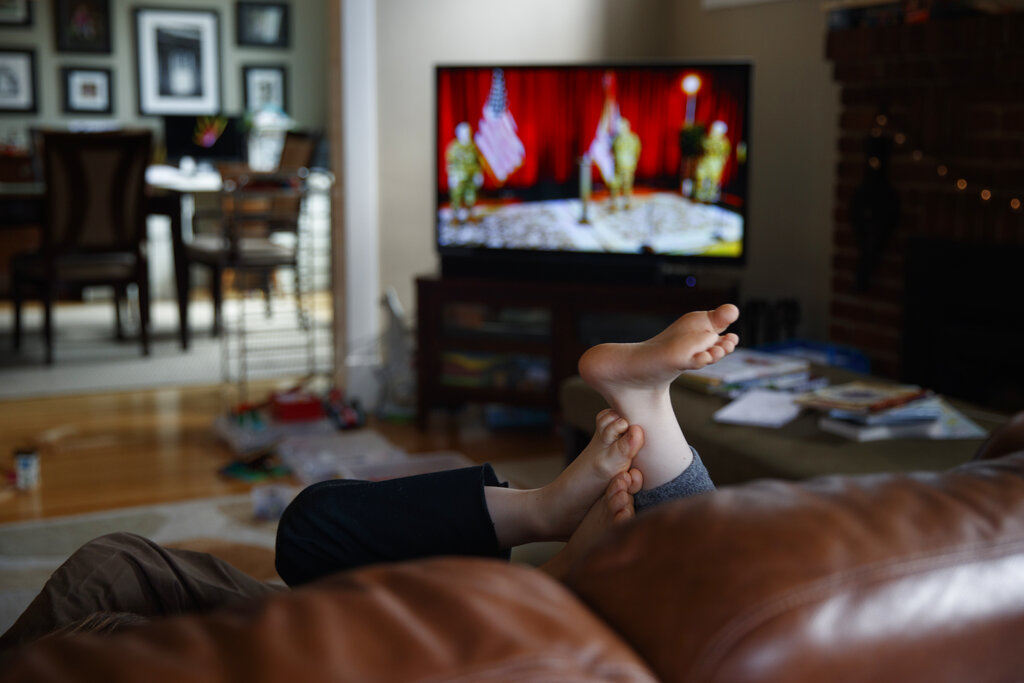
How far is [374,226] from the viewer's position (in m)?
4.16

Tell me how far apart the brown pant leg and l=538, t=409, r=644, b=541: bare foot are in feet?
1.11

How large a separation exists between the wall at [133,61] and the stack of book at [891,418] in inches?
241

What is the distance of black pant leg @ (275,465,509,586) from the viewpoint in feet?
3.63

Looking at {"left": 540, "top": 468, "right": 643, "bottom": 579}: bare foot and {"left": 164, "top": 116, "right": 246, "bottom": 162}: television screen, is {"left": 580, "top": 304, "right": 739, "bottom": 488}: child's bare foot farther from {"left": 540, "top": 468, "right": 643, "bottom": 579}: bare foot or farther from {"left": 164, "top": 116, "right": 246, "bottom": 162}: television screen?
{"left": 164, "top": 116, "right": 246, "bottom": 162}: television screen

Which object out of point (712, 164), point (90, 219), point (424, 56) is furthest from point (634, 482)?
point (90, 219)

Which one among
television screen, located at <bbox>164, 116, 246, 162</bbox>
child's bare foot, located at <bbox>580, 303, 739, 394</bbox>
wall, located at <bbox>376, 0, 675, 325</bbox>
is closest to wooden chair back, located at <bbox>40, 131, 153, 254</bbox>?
wall, located at <bbox>376, 0, 675, 325</bbox>

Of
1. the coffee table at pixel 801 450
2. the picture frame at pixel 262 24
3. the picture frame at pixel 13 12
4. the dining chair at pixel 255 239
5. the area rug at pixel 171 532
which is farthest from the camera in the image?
the picture frame at pixel 262 24

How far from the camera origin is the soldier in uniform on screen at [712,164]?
3.63m

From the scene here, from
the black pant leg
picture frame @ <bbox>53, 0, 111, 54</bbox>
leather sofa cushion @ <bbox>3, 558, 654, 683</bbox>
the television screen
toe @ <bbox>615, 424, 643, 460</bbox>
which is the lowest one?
the black pant leg

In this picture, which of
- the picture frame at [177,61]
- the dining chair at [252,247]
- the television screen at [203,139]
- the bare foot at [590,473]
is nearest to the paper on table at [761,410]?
the bare foot at [590,473]

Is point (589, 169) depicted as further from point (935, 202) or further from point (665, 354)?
point (665, 354)

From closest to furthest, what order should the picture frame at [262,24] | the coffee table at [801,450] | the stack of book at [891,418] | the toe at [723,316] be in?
the toe at [723,316] → the coffee table at [801,450] → the stack of book at [891,418] → the picture frame at [262,24]

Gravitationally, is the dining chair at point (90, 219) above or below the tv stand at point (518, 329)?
above

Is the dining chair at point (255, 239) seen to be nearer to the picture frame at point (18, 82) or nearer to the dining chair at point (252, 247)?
the dining chair at point (252, 247)
